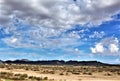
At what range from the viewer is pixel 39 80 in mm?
42344

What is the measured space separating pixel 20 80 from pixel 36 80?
2439 mm

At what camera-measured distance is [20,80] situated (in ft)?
137

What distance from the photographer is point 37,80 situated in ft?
138

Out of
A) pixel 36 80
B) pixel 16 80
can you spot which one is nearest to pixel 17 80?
pixel 16 80

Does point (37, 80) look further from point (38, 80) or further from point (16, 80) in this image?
point (16, 80)

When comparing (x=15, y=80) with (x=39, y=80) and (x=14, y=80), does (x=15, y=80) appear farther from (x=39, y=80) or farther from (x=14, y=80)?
(x=39, y=80)

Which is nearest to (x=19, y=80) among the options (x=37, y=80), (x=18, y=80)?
(x=18, y=80)

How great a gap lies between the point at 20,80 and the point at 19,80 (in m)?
0.18

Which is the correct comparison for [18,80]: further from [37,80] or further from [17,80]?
[37,80]

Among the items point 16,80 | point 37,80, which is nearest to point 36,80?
point 37,80

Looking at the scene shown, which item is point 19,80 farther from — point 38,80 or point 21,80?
point 38,80

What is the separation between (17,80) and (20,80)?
1.64ft

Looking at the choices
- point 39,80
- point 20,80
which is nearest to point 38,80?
point 39,80

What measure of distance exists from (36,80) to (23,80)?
203cm
